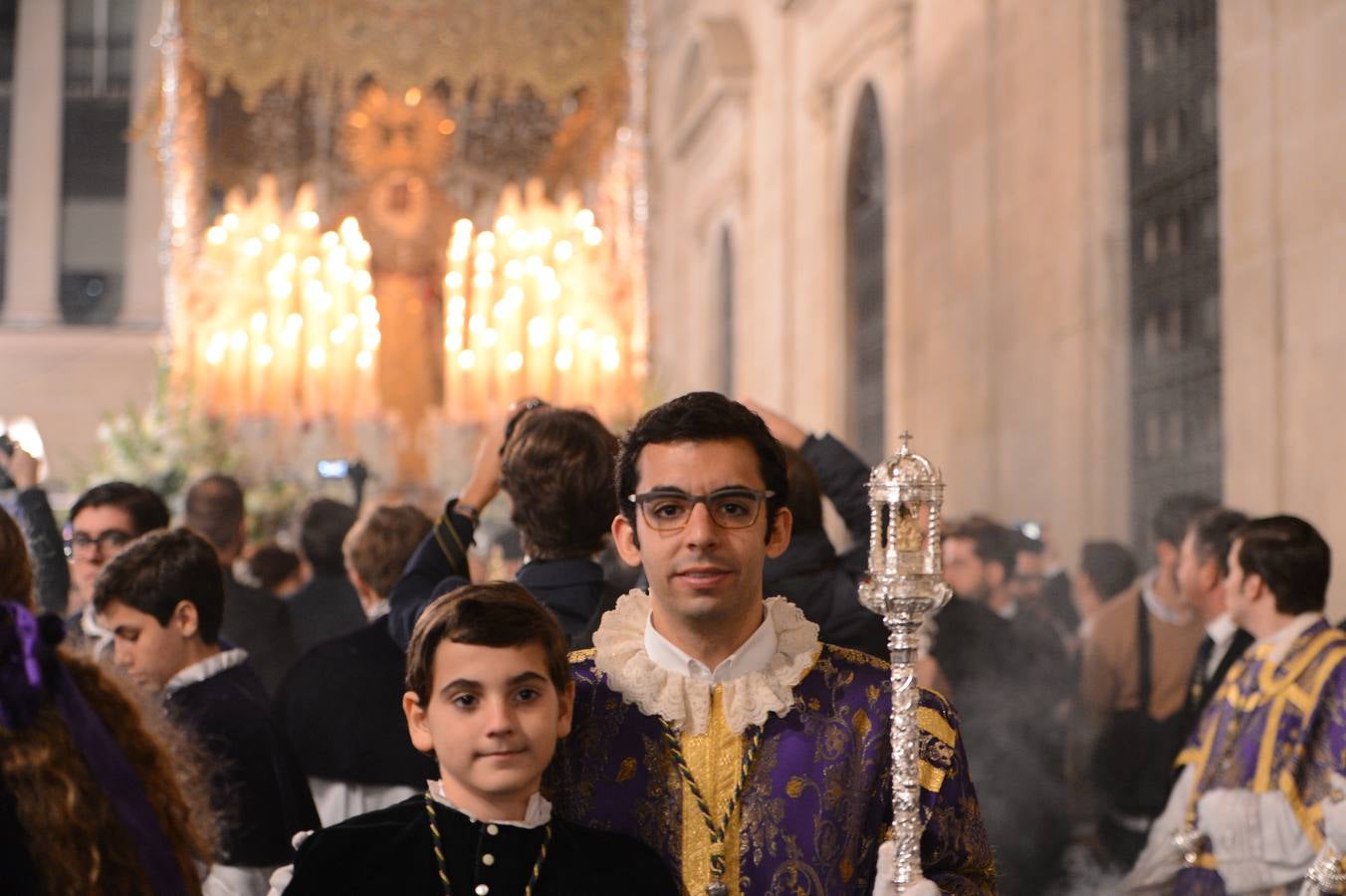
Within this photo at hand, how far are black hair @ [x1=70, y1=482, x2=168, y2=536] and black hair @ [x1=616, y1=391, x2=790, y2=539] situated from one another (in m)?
2.33

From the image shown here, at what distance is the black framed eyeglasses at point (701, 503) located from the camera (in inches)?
105

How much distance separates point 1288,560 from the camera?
462 centimetres

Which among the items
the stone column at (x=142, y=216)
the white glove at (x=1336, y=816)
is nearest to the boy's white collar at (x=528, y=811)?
the white glove at (x=1336, y=816)

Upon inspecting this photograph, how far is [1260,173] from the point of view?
290 inches

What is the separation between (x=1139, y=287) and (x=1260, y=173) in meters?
1.70

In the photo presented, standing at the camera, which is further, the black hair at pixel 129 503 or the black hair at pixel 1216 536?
the black hair at pixel 1216 536

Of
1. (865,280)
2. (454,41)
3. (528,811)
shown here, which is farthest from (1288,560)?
(454,41)

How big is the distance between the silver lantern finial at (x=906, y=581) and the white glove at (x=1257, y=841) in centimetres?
224

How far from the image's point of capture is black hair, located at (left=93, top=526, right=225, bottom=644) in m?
3.85

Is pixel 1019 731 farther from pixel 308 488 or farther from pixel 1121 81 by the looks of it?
pixel 308 488

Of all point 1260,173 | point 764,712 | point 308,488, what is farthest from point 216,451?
point 764,712

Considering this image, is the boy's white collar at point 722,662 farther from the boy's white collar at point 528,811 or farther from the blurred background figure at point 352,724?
the blurred background figure at point 352,724

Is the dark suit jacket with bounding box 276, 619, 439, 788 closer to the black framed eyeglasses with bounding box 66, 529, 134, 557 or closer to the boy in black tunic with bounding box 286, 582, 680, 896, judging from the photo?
the black framed eyeglasses with bounding box 66, 529, 134, 557

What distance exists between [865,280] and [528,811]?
453 inches
